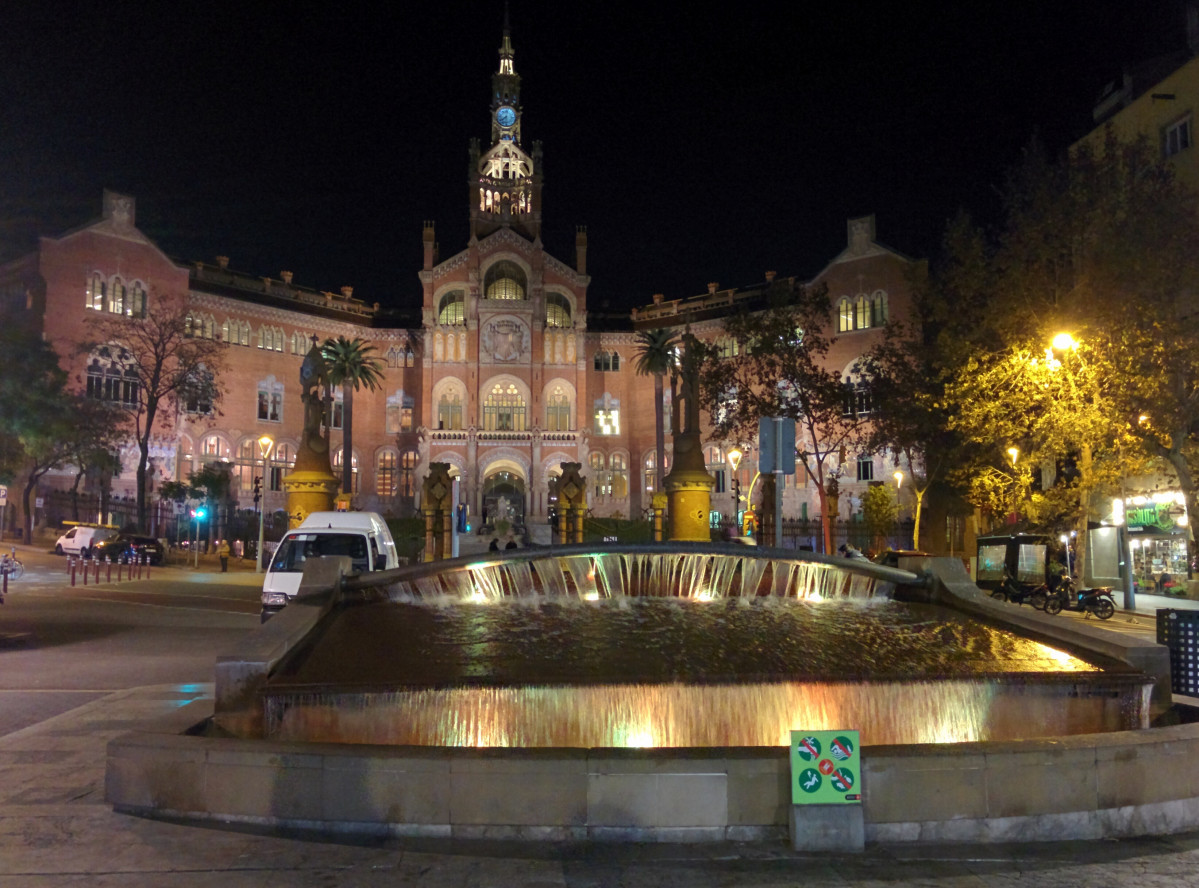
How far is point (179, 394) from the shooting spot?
50438 millimetres

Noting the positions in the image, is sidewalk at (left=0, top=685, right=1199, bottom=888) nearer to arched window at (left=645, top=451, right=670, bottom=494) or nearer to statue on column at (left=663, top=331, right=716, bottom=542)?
statue on column at (left=663, top=331, right=716, bottom=542)

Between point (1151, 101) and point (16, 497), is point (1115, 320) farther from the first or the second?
point (16, 497)

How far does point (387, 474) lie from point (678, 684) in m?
67.6

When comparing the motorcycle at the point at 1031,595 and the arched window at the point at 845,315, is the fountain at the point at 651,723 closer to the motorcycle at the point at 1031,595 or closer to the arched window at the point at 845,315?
the motorcycle at the point at 1031,595

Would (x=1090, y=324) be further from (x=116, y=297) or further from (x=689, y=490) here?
(x=116, y=297)

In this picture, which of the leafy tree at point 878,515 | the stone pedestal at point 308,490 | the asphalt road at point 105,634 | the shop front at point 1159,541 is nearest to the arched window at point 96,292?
the asphalt road at point 105,634

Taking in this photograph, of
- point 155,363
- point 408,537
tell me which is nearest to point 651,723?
point 408,537

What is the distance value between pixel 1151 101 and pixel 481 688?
4027cm

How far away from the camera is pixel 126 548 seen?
3947cm

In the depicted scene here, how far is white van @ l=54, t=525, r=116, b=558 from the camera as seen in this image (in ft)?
130

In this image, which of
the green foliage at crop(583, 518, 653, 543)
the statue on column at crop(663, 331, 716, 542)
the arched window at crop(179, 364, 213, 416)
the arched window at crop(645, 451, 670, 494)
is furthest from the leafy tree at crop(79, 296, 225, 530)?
the arched window at crop(645, 451, 670, 494)

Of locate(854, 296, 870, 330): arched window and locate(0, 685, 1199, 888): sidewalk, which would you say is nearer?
locate(0, 685, 1199, 888): sidewalk

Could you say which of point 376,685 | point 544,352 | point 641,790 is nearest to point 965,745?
point 641,790

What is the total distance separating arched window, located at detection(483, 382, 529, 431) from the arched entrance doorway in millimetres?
3431
